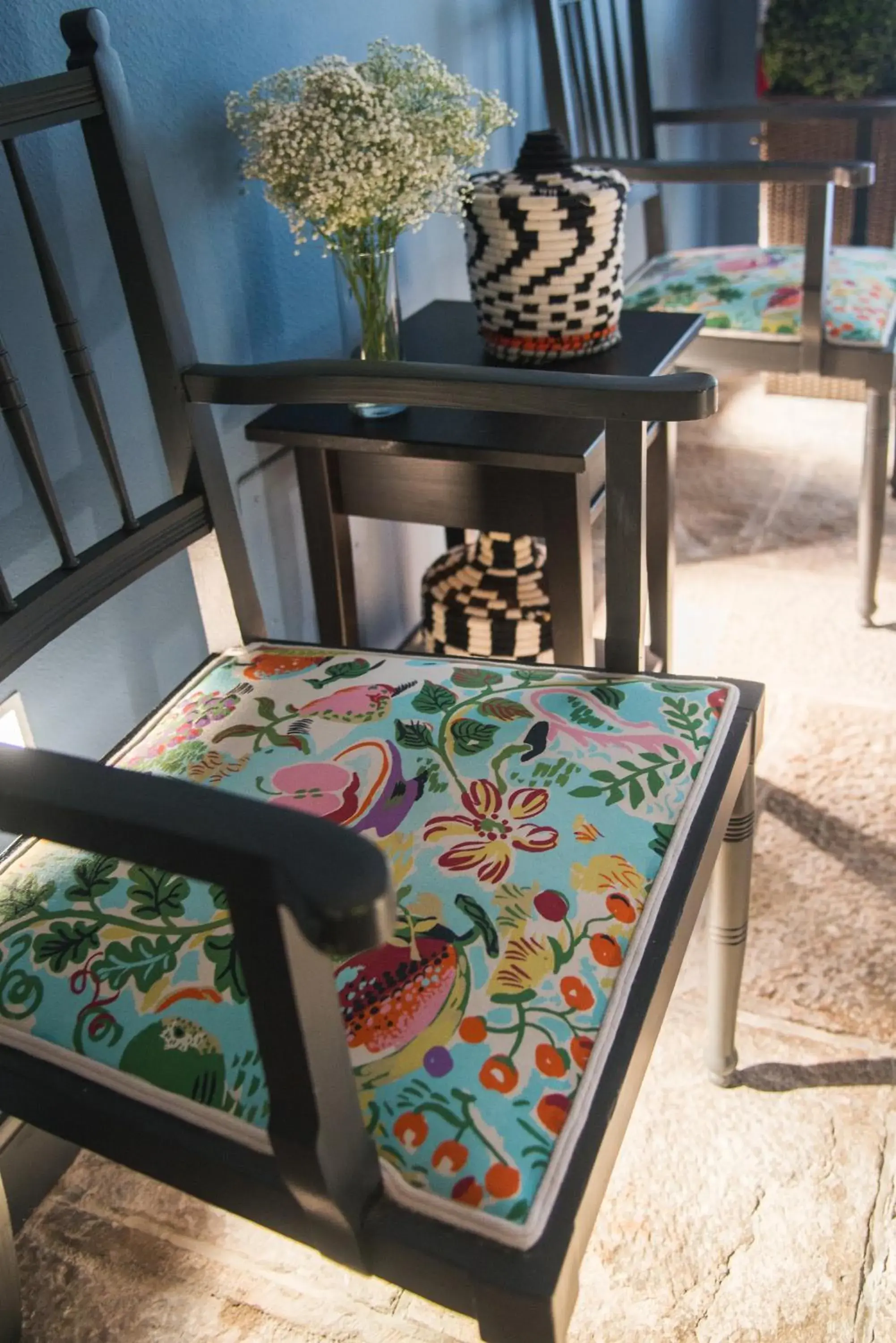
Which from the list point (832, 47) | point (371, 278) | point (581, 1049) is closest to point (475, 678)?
point (581, 1049)

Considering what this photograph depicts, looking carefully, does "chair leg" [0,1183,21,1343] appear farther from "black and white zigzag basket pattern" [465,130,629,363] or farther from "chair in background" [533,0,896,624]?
"chair in background" [533,0,896,624]

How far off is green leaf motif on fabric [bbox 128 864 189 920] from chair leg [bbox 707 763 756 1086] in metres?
0.47

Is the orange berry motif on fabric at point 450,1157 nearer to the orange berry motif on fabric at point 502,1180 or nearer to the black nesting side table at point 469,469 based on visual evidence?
the orange berry motif on fabric at point 502,1180

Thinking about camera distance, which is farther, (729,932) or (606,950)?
(729,932)

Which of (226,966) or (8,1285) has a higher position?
(226,966)

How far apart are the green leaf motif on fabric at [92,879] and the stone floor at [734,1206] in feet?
1.44

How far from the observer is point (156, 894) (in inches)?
31.6

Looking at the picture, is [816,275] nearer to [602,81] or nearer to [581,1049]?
[602,81]

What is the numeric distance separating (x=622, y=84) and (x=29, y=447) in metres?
1.44

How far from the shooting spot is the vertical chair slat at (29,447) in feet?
2.82

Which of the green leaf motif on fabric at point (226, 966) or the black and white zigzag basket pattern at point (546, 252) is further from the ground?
the black and white zigzag basket pattern at point (546, 252)

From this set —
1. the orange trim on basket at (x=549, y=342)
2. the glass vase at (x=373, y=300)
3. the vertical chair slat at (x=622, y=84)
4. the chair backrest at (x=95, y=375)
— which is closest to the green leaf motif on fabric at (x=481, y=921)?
the chair backrest at (x=95, y=375)

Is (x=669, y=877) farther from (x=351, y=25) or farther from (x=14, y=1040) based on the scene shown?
(x=351, y=25)

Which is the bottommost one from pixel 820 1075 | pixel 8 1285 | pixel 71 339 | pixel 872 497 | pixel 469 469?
pixel 820 1075
